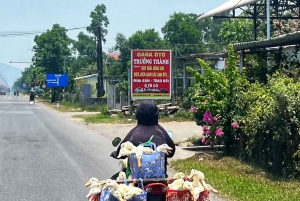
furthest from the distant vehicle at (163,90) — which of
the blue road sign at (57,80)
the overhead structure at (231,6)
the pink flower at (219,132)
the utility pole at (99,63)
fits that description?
the blue road sign at (57,80)

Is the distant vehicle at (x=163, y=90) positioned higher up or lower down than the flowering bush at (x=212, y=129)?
higher up

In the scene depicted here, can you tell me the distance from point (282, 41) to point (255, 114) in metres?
2.62

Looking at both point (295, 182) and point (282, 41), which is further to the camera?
point (282, 41)

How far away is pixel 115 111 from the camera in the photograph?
33562 mm

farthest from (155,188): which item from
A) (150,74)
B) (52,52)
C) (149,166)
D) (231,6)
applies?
(52,52)

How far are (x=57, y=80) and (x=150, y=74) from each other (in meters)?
48.4

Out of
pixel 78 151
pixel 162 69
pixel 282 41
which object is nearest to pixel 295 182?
pixel 282 41

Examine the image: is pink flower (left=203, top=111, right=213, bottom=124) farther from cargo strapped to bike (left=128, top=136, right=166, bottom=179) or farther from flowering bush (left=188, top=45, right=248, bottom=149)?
cargo strapped to bike (left=128, top=136, right=166, bottom=179)

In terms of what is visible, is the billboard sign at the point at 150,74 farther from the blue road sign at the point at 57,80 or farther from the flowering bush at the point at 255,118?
the blue road sign at the point at 57,80

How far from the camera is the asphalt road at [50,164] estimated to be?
10.0 metres

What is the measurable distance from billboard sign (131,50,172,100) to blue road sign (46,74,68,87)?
155ft

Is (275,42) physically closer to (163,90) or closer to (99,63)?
(163,90)

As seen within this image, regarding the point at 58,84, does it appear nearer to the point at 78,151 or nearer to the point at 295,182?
the point at 78,151

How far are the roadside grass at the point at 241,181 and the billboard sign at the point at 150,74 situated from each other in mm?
13528
